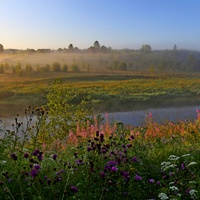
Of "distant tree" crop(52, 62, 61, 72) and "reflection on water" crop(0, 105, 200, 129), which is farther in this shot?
"distant tree" crop(52, 62, 61, 72)

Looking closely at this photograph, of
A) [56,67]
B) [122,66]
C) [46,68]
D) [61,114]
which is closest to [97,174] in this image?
[61,114]

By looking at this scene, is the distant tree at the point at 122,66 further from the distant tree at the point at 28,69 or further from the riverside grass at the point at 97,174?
the riverside grass at the point at 97,174

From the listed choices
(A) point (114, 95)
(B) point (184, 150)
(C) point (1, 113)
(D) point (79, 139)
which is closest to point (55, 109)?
(D) point (79, 139)

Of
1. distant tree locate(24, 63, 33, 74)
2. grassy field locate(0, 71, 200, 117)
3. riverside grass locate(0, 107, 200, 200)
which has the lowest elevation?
grassy field locate(0, 71, 200, 117)

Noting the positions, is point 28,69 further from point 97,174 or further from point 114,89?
point 97,174

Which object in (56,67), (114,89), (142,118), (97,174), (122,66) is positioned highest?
(97,174)

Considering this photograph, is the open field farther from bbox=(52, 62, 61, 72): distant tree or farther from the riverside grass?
the riverside grass

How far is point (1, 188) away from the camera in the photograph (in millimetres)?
3773

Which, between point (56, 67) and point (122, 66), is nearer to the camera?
point (56, 67)

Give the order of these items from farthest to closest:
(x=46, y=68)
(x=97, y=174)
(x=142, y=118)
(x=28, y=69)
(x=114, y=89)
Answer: (x=28, y=69)
(x=46, y=68)
(x=114, y=89)
(x=142, y=118)
(x=97, y=174)

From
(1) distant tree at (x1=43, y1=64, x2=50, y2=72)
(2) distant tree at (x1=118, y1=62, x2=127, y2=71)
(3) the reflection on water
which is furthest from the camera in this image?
(2) distant tree at (x1=118, y1=62, x2=127, y2=71)

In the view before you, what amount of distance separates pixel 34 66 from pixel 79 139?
133ft

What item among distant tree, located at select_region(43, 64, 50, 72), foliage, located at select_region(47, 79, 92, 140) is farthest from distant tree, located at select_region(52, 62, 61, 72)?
foliage, located at select_region(47, 79, 92, 140)

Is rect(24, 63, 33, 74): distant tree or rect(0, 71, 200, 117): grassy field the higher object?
rect(24, 63, 33, 74): distant tree
